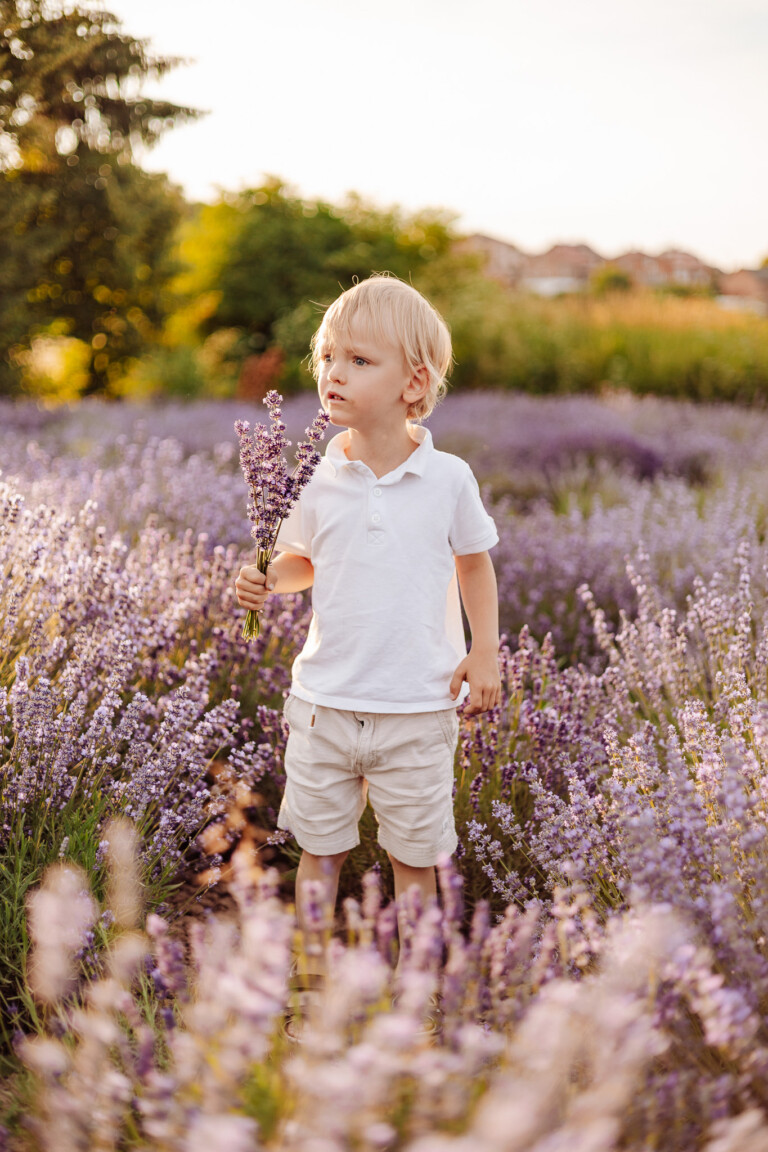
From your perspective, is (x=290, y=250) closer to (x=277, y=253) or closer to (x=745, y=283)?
(x=277, y=253)

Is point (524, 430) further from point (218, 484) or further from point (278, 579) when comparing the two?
point (278, 579)

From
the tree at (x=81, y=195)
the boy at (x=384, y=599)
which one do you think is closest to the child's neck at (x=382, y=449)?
the boy at (x=384, y=599)

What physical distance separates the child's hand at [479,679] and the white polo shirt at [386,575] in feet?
0.11

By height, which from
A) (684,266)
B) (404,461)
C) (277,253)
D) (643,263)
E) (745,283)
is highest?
(684,266)

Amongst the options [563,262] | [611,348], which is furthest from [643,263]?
[611,348]

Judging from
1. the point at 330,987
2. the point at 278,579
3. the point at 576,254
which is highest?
the point at 576,254

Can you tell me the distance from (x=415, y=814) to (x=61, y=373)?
54.0ft

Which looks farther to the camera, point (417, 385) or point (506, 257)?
point (506, 257)

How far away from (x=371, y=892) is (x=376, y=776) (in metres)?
0.75

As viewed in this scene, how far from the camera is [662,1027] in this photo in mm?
1249

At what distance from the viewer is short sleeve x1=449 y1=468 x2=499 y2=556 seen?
6.55ft

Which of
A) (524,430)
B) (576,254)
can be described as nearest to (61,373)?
(524,430)

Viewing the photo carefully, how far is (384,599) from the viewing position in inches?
75.4

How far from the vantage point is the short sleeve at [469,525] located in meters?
2.00
